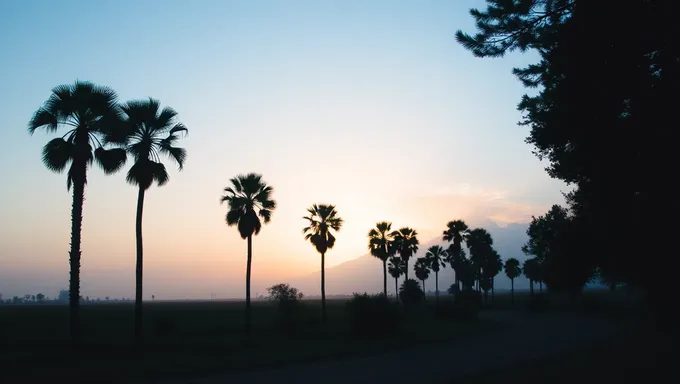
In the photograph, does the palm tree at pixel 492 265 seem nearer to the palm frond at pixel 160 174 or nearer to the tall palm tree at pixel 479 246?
the tall palm tree at pixel 479 246

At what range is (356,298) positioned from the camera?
1209 inches

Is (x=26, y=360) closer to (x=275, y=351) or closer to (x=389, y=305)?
(x=275, y=351)

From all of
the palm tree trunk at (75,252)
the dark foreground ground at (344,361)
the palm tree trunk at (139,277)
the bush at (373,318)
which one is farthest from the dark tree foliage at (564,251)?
the palm tree trunk at (75,252)

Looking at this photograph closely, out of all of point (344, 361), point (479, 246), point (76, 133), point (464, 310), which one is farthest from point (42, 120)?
point (479, 246)

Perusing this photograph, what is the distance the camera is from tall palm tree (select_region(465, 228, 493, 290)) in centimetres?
8506

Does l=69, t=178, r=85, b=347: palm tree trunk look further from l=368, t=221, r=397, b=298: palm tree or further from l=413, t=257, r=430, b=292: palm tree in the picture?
l=413, t=257, r=430, b=292: palm tree

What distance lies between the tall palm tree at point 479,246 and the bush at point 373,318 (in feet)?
180

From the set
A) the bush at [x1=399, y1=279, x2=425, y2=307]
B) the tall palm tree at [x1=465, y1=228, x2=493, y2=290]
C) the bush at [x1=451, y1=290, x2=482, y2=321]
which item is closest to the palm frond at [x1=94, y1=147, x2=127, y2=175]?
the bush at [x1=451, y1=290, x2=482, y2=321]

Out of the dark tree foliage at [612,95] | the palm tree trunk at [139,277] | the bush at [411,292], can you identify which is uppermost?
the dark tree foliage at [612,95]

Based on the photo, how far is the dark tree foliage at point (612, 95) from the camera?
11.4 m

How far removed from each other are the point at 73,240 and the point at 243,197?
16.0 meters

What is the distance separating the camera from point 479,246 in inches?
3413

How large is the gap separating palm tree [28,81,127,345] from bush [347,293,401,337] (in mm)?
14450

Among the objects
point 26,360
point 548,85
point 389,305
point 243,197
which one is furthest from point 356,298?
point 548,85
